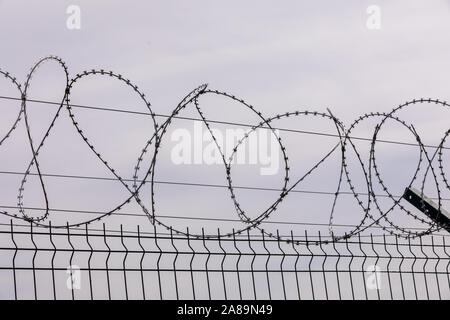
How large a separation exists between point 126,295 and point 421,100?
7181 millimetres

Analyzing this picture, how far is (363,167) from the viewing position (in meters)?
17.0

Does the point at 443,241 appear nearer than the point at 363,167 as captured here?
No
